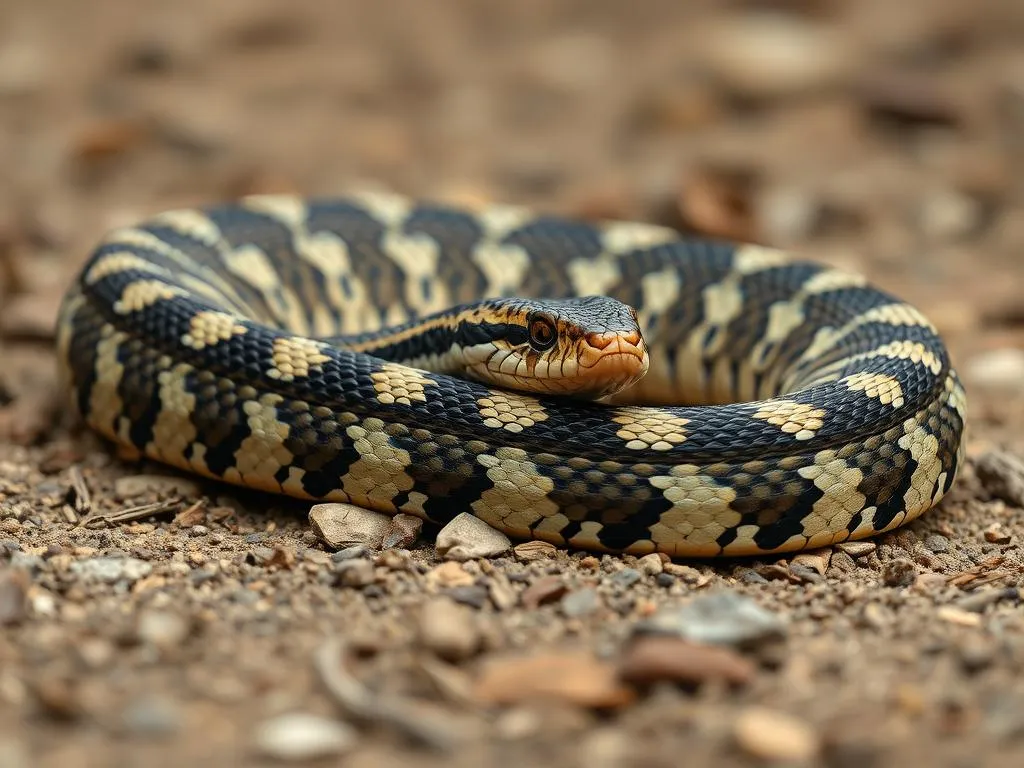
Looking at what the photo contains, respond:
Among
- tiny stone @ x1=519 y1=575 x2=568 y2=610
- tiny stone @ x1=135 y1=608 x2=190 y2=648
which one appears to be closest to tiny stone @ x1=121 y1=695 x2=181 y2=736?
tiny stone @ x1=135 y1=608 x2=190 y2=648

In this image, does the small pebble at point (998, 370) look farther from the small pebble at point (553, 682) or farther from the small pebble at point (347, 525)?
the small pebble at point (553, 682)

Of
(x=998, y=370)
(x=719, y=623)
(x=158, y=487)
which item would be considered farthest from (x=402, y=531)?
(x=998, y=370)

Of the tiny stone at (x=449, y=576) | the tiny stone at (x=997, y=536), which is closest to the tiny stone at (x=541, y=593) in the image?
the tiny stone at (x=449, y=576)

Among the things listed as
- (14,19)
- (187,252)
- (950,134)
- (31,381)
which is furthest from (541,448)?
(14,19)

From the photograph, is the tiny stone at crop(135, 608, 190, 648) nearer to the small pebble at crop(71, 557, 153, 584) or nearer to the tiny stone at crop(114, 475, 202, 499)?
the small pebble at crop(71, 557, 153, 584)

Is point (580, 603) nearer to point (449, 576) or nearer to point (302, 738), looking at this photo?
point (449, 576)

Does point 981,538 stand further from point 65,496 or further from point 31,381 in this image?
point 31,381
